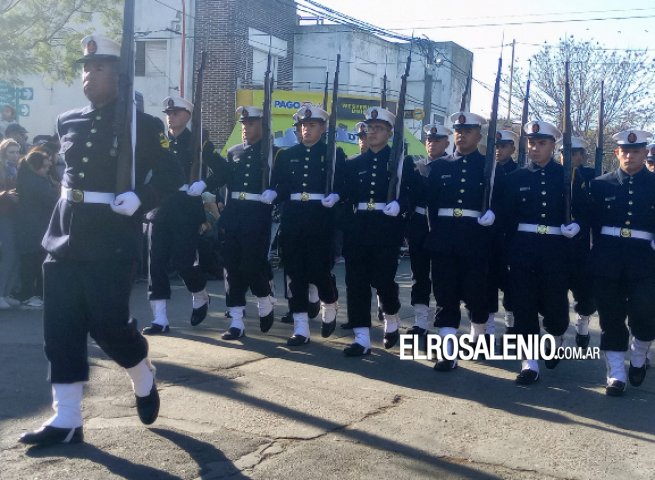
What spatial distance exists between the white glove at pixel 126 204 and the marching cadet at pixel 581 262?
379 centimetres

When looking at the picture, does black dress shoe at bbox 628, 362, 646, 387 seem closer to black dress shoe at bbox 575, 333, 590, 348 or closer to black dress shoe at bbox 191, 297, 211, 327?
black dress shoe at bbox 575, 333, 590, 348

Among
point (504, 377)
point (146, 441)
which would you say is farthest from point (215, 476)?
point (504, 377)

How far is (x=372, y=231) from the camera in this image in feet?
25.6

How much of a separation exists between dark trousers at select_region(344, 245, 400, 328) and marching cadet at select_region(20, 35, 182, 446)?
112 inches

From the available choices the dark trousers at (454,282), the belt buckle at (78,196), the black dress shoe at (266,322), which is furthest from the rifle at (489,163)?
the belt buckle at (78,196)

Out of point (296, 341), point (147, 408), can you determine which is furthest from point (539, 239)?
point (147, 408)

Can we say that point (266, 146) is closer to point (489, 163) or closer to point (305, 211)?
point (305, 211)

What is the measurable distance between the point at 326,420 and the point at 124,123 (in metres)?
2.25

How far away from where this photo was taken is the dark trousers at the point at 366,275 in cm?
783

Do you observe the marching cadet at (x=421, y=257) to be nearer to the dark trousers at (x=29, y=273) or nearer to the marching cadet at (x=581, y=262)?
the marching cadet at (x=581, y=262)

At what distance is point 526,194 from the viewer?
721cm

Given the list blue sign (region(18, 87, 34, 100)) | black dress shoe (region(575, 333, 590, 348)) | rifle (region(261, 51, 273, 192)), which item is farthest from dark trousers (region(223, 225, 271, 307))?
blue sign (region(18, 87, 34, 100))

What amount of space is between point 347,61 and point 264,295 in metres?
26.1

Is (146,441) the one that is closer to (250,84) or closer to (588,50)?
(250,84)
